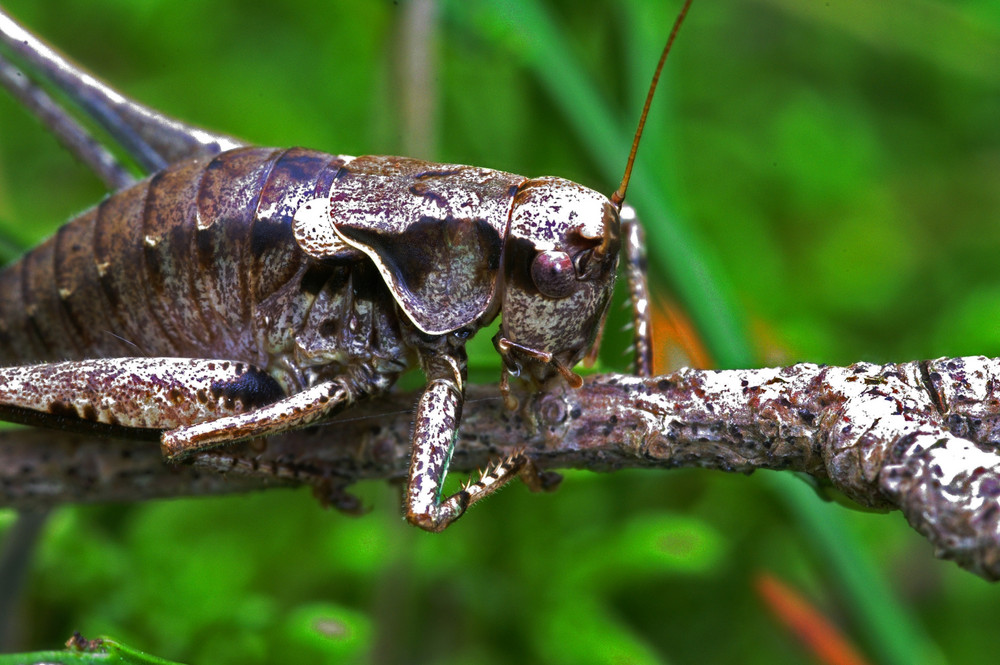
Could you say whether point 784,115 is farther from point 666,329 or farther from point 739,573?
point 739,573

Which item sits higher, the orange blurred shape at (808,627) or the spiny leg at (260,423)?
the spiny leg at (260,423)

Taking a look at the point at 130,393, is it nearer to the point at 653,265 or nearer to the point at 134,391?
the point at 134,391

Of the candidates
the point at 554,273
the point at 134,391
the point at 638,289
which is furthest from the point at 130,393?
the point at 638,289

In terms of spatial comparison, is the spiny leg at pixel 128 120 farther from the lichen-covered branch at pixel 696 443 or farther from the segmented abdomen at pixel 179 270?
the lichen-covered branch at pixel 696 443

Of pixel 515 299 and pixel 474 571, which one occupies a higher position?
pixel 515 299

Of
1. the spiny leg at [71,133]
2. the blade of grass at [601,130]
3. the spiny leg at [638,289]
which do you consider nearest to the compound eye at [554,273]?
the spiny leg at [638,289]

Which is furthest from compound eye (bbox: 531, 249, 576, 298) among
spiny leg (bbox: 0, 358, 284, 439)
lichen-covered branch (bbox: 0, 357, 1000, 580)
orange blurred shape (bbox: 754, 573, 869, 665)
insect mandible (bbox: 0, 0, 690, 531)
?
orange blurred shape (bbox: 754, 573, 869, 665)

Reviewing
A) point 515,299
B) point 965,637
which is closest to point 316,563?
point 515,299
